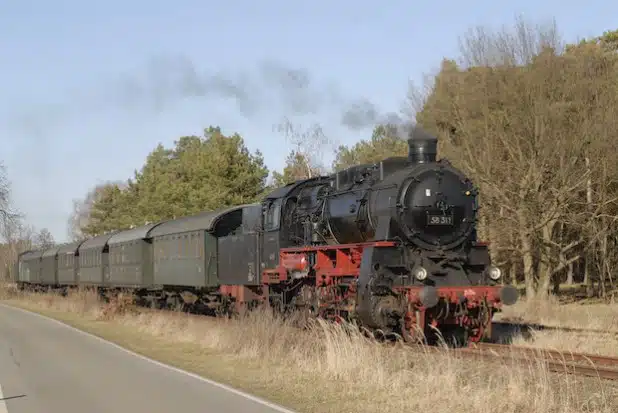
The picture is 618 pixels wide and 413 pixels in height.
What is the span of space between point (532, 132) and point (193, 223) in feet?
45.3

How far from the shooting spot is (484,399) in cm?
867

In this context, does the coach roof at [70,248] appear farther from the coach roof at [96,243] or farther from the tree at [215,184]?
the tree at [215,184]

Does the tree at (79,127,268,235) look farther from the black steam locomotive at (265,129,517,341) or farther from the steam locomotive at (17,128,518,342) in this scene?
the black steam locomotive at (265,129,517,341)

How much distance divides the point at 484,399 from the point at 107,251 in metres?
32.2

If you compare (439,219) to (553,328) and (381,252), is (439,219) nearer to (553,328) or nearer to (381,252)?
(381,252)

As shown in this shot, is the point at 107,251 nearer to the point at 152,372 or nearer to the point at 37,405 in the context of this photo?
the point at 152,372

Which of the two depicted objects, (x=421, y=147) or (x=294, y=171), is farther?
(x=294, y=171)

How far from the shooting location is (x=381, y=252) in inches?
575

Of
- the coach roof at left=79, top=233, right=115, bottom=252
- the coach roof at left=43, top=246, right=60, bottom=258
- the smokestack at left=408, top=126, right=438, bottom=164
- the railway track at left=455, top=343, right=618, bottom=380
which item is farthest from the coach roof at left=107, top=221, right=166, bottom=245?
the railway track at left=455, top=343, right=618, bottom=380

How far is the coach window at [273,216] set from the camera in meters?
19.5

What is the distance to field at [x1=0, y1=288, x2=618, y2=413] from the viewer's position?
891 centimetres

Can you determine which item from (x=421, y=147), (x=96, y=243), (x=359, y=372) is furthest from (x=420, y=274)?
(x=96, y=243)

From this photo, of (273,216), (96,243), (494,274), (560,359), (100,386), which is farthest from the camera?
(96,243)

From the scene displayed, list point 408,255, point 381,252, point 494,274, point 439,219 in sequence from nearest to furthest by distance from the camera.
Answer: point 381,252, point 408,255, point 439,219, point 494,274
